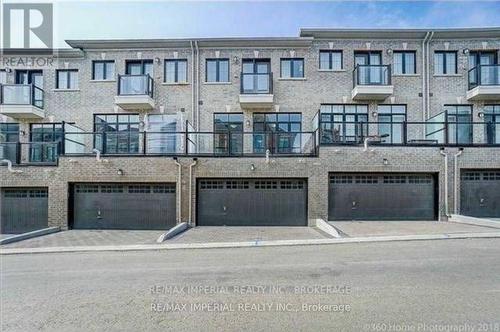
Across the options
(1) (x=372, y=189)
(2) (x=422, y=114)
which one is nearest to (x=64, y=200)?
(1) (x=372, y=189)

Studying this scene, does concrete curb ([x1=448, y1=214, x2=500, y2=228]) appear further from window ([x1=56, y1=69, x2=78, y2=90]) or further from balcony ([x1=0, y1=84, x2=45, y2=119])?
balcony ([x1=0, y1=84, x2=45, y2=119])

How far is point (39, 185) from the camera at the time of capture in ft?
44.2

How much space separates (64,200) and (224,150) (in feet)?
23.8

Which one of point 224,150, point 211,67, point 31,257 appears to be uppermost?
point 211,67

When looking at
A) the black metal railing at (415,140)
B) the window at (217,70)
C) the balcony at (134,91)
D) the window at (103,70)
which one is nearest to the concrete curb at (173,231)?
the black metal railing at (415,140)

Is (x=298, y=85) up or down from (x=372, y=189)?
up

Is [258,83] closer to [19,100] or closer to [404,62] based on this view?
[404,62]

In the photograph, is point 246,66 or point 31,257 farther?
point 246,66


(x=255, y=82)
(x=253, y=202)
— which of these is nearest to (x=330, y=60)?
(x=255, y=82)

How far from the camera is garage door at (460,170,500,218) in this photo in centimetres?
1326

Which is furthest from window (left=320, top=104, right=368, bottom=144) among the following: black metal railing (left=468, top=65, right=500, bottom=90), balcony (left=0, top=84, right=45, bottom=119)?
balcony (left=0, top=84, right=45, bottom=119)

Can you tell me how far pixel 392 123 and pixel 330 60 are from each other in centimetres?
563

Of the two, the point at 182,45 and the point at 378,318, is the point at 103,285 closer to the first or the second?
the point at 378,318

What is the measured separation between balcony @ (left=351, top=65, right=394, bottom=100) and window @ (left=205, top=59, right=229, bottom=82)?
7.08 m
